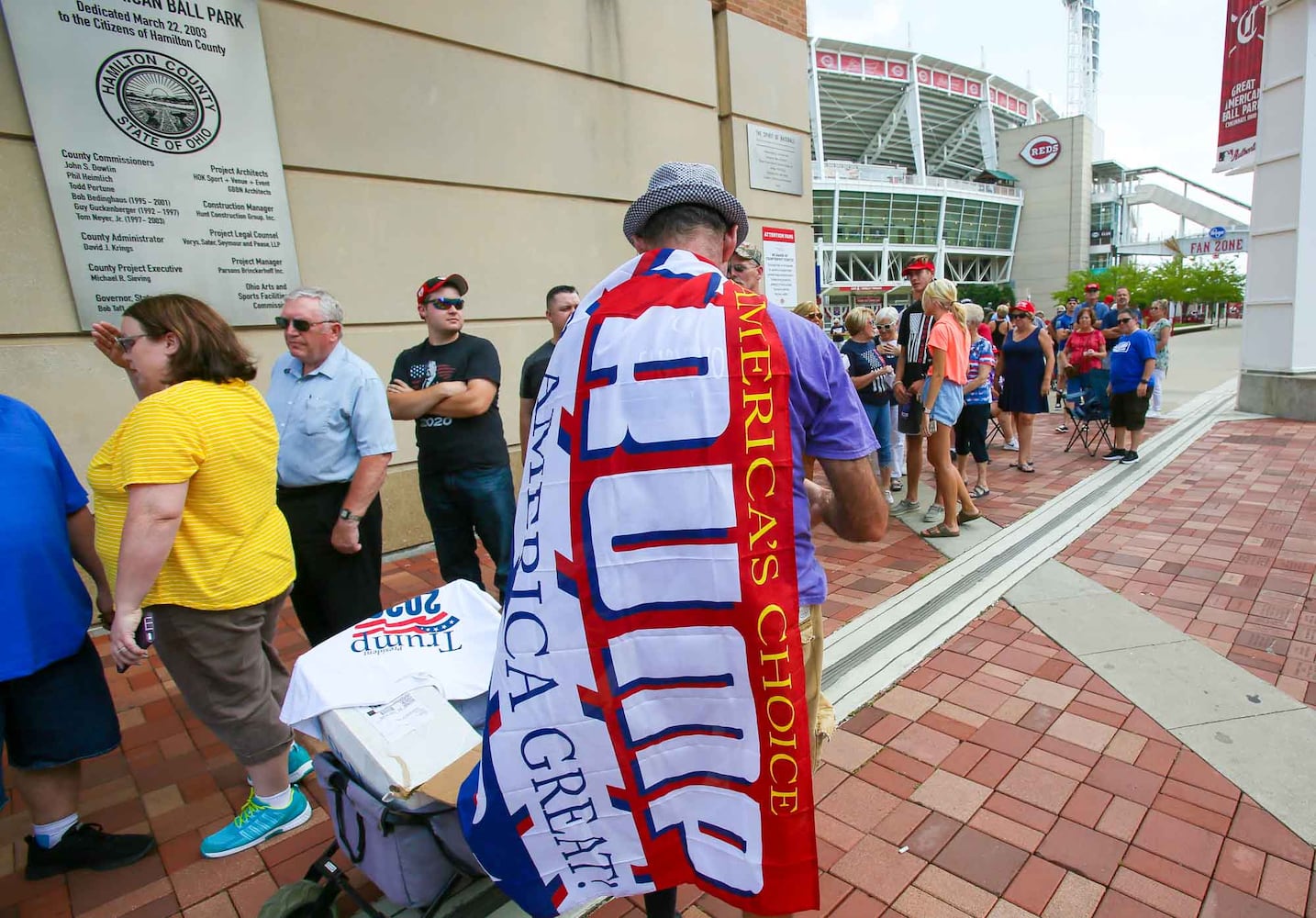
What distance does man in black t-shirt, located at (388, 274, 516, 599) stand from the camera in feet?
11.0

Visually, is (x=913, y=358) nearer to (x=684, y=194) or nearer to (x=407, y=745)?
(x=684, y=194)

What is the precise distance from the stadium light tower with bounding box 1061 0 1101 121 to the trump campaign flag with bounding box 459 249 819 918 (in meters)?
107

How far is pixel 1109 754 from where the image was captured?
262 centimetres

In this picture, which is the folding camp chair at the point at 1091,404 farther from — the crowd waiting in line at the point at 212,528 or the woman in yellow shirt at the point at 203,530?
the woman in yellow shirt at the point at 203,530

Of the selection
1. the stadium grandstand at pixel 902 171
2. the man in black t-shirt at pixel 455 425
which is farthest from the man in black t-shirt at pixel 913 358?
the stadium grandstand at pixel 902 171

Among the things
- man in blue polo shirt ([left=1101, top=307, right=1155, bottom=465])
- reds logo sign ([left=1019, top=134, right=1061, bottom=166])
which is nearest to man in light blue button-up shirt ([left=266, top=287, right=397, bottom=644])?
man in blue polo shirt ([left=1101, top=307, right=1155, bottom=465])

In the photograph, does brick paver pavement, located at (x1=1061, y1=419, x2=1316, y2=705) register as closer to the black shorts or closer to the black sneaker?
the black shorts

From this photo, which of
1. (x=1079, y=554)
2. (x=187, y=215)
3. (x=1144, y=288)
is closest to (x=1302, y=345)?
(x=1079, y=554)

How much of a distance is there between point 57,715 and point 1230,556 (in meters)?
6.24

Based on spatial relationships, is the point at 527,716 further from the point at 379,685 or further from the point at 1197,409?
the point at 1197,409

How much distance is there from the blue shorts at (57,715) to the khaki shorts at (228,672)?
0.90 feet

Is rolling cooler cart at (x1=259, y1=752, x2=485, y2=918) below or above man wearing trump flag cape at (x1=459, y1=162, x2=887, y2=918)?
below

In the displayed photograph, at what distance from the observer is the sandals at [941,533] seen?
5.22 m

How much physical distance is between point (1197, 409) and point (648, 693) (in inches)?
499
